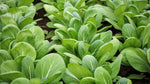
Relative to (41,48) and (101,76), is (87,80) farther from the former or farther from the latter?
(41,48)

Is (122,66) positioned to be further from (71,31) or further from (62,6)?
(62,6)

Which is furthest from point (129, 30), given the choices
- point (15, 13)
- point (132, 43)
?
point (15, 13)

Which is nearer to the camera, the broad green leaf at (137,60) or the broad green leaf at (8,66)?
the broad green leaf at (8,66)

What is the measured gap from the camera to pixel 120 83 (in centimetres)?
136

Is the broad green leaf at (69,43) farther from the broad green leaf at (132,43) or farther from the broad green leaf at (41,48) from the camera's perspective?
the broad green leaf at (132,43)

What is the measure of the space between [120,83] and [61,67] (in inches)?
17.1

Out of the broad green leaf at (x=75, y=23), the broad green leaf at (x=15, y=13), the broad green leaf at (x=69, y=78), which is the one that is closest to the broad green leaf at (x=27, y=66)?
the broad green leaf at (x=69, y=78)

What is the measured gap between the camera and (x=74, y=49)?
1697 mm

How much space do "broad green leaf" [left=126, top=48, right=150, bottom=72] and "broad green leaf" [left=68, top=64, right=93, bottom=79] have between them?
500 mm

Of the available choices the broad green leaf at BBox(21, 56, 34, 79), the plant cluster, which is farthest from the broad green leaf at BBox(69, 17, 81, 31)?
the broad green leaf at BBox(21, 56, 34, 79)

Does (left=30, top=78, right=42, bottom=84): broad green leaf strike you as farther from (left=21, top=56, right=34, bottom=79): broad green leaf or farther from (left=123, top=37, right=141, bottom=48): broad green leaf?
(left=123, top=37, right=141, bottom=48): broad green leaf

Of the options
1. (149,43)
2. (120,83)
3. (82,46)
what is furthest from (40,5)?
(120,83)

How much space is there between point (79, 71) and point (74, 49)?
35cm

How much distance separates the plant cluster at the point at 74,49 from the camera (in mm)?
1371
